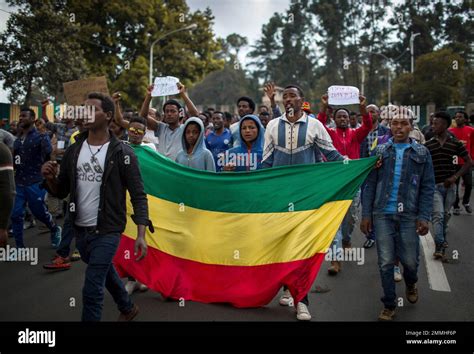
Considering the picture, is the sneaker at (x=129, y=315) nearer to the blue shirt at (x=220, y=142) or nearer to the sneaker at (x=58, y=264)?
the sneaker at (x=58, y=264)

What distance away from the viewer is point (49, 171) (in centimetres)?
438

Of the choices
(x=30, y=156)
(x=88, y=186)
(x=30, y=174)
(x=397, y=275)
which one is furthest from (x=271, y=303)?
(x=30, y=156)

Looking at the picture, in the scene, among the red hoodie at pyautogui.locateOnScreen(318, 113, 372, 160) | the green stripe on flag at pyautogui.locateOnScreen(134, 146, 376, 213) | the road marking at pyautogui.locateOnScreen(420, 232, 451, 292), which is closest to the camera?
the green stripe on flag at pyautogui.locateOnScreen(134, 146, 376, 213)

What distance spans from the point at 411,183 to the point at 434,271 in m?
2.21

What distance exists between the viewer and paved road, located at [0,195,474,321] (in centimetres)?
539

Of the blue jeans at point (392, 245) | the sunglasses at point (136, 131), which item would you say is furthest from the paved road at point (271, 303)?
the sunglasses at point (136, 131)

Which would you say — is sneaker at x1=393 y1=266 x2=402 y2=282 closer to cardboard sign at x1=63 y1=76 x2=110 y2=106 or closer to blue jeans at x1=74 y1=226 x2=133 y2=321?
blue jeans at x1=74 y1=226 x2=133 y2=321

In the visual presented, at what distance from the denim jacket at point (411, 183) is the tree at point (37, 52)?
1424 cm

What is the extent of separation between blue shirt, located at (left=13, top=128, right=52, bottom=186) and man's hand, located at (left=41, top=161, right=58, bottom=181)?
170 inches

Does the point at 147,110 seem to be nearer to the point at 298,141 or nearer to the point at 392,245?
the point at 298,141

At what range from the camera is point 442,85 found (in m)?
34.2

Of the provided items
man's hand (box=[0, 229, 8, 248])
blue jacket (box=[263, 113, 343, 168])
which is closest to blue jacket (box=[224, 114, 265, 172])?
blue jacket (box=[263, 113, 343, 168])

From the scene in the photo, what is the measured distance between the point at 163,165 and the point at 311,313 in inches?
89.2
